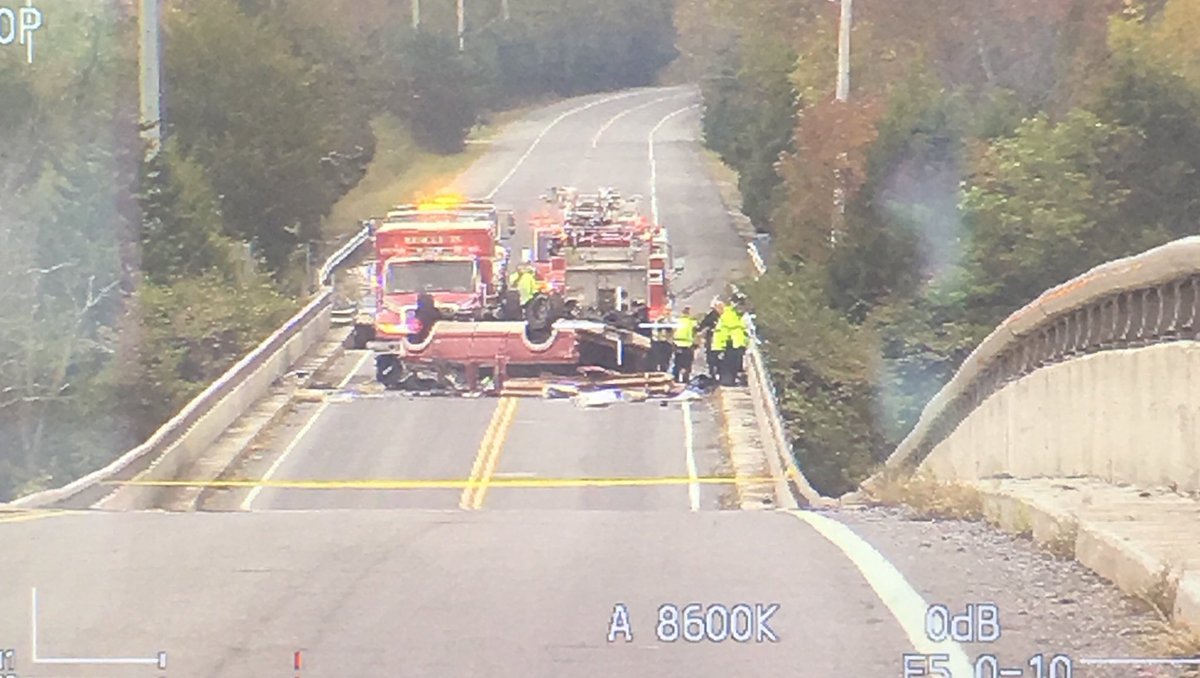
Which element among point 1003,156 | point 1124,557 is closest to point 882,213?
point 1003,156

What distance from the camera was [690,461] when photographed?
17.7 m

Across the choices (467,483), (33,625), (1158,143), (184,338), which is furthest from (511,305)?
(33,625)

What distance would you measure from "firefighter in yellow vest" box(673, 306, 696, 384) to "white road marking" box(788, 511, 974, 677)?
540 inches

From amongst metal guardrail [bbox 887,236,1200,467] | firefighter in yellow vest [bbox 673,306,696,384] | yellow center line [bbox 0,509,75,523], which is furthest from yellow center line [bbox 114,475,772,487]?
yellow center line [bbox 0,509,75,523]

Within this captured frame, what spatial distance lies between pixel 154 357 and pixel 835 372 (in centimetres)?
762

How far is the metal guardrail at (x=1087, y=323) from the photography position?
8.66 metres

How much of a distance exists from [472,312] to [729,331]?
3.35 meters

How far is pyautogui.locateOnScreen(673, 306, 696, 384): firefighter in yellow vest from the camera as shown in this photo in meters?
22.1

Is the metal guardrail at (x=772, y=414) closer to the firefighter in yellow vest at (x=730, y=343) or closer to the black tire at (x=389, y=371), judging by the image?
the firefighter in yellow vest at (x=730, y=343)

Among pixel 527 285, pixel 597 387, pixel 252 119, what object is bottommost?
pixel 597 387

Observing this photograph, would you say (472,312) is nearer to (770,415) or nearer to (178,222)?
(770,415)

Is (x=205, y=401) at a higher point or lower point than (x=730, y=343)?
lower

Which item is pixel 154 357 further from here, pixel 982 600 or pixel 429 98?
pixel 982 600

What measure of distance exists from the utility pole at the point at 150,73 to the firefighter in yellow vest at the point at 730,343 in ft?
33.9
